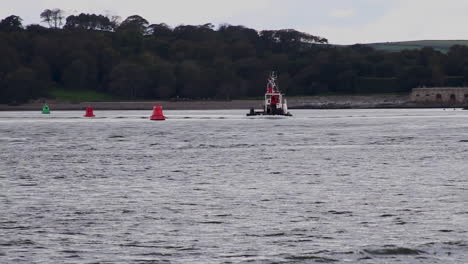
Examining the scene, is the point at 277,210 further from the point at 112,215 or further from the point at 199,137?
the point at 199,137

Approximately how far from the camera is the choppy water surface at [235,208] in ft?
79.9

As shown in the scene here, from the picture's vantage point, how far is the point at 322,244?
25125 mm

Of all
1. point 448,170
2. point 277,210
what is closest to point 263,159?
point 448,170

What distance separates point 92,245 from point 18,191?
478 inches

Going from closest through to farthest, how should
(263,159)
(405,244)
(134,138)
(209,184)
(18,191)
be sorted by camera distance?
(405,244) < (18,191) < (209,184) < (263,159) < (134,138)

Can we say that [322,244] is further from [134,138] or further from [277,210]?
[134,138]

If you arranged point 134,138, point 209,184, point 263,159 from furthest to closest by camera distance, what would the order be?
1. point 134,138
2. point 263,159
3. point 209,184

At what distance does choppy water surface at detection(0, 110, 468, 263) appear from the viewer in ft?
79.9

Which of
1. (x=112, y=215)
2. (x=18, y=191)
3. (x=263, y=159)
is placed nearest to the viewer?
(x=112, y=215)

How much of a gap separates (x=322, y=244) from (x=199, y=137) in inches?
2253

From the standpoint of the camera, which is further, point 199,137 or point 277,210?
point 199,137

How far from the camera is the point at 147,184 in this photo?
39469 mm

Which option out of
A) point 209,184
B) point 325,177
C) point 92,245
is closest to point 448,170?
point 325,177

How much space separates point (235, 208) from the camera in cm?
3147
